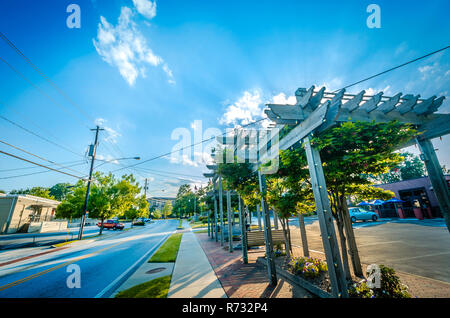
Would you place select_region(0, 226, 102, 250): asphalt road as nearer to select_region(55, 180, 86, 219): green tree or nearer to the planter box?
select_region(55, 180, 86, 219): green tree

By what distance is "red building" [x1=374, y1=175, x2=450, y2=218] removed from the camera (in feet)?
55.9

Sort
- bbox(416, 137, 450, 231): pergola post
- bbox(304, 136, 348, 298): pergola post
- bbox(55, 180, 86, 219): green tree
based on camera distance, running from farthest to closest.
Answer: bbox(55, 180, 86, 219): green tree
bbox(416, 137, 450, 231): pergola post
bbox(304, 136, 348, 298): pergola post

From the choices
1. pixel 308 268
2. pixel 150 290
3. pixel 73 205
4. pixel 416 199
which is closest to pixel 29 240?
pixel 73 205

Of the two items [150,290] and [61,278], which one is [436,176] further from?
[61,278]

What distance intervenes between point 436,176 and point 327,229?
3.66 metres

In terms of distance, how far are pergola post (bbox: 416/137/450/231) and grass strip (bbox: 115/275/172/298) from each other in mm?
7272

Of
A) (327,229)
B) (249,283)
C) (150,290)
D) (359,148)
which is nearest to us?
(327,229)

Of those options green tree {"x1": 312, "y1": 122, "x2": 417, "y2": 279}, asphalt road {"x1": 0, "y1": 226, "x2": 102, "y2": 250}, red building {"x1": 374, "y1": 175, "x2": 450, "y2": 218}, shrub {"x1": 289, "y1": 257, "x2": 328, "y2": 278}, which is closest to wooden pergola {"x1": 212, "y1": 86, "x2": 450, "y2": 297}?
green tree {"x1": 312, "y1": 122, "x2": 417, "y2": 279}

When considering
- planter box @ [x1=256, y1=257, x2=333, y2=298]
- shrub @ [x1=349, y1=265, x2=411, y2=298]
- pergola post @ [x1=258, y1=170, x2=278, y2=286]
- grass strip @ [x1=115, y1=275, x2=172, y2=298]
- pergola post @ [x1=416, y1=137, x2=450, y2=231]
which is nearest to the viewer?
shrub @ [x1=349, y1=265, x2=411, y2=298]

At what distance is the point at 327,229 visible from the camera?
3.30 m
